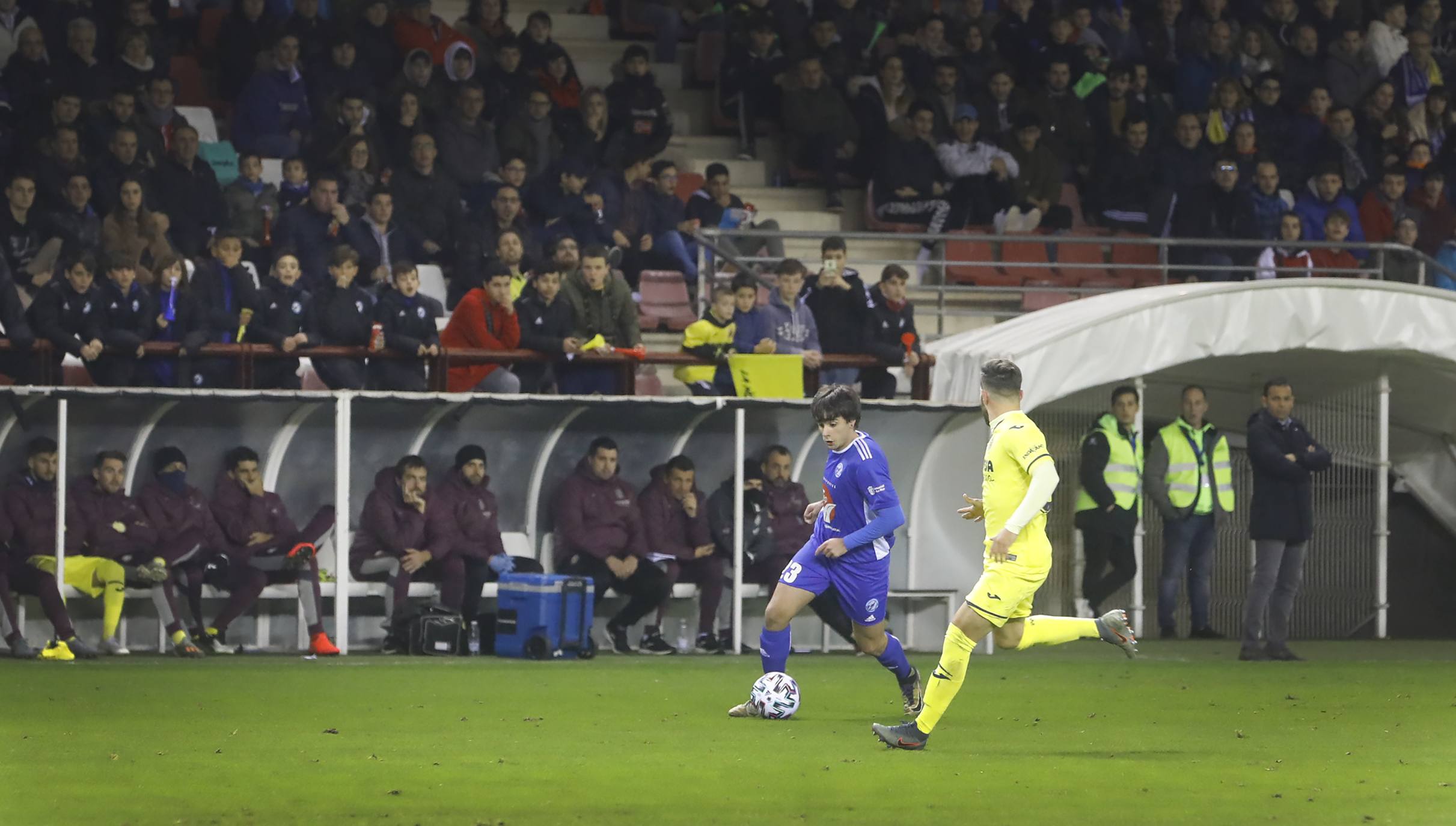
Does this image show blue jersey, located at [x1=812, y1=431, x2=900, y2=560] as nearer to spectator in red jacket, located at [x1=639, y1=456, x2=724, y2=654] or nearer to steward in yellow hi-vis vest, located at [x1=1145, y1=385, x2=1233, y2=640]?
spectator in red jacket, located at [x1=639, y1=456, x2=724, y2=654]

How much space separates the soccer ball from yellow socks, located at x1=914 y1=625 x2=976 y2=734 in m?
1.61

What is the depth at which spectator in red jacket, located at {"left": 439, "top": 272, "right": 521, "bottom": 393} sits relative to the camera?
15508mm

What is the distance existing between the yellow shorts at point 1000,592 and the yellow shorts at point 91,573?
288 inches

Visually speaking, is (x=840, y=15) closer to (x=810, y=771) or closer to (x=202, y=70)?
(x=202, y=70)

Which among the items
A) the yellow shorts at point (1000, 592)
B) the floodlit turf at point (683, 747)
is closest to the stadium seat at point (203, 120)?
the floodlit turf at point (683, 747)

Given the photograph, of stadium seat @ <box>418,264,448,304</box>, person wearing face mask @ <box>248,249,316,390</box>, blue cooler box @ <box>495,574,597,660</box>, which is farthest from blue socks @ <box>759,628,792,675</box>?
stadium seat @ <box>418,264,448,304</box>

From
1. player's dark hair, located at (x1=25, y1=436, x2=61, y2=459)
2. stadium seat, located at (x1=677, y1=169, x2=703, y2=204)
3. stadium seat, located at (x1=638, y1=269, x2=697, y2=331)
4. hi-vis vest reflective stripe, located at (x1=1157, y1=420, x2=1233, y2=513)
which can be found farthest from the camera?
stadium seat, located at (x1=677, y1=169, x2=703, y2=204)

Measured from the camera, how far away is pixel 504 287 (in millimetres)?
15539

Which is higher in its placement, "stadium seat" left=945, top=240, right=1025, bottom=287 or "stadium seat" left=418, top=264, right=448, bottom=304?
"stadium seat" left=945, top=240, right=1025, bottom=287

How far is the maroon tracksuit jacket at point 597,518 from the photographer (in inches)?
602

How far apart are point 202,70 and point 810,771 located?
13.1m

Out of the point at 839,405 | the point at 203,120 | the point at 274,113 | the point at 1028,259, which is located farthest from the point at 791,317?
the point at 203,120

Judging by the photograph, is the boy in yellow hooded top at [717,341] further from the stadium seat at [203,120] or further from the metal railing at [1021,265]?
the stadium seat at [203,120]

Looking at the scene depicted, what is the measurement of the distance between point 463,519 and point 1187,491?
6.33 metres
